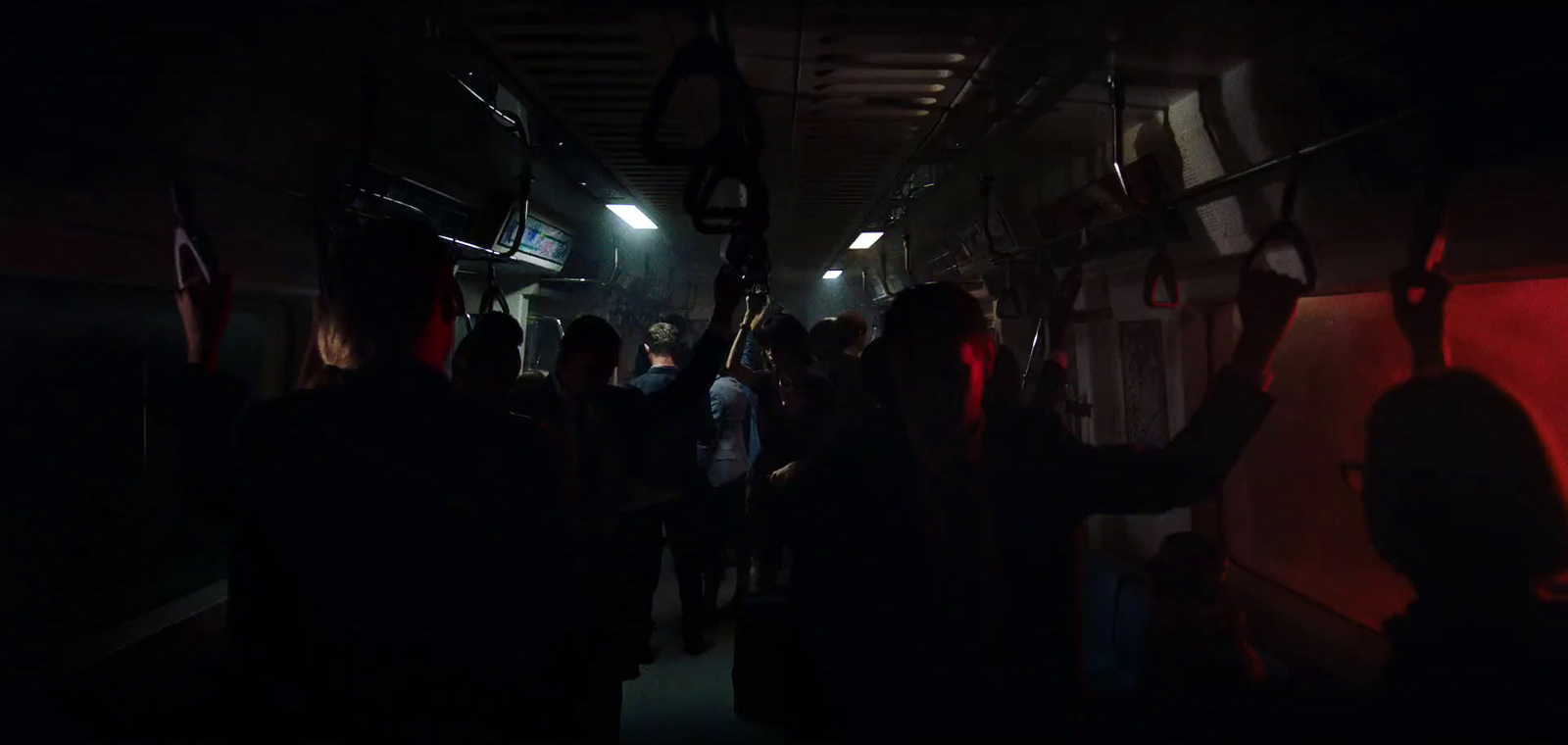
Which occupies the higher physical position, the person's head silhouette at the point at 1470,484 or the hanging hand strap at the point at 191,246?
the hanging hand strap at the point at 191,246

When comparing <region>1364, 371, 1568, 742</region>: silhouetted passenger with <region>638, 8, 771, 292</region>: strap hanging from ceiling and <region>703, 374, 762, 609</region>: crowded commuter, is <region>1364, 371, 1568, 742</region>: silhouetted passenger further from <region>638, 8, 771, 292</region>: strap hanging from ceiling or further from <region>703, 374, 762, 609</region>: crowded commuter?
<region>703, 374, 762, 609</region>: crowded commuter

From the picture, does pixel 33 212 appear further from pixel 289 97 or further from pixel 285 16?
pixel 285 16

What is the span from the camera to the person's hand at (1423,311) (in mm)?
1215

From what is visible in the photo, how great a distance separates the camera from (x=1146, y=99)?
2232mm

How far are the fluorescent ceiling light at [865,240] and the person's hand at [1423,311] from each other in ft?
12.8

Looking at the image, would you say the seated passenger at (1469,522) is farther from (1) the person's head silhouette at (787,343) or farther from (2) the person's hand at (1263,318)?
(1) the person's head silhouette at (787,343)

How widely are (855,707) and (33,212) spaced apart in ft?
7.48

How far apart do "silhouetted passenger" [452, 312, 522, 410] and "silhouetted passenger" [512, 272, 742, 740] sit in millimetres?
166

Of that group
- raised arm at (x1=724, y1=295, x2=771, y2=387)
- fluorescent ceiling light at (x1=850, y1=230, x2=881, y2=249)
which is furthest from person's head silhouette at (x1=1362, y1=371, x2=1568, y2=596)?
fluorescent ceiling light at (x1=850, y1=230, x2=881, y2=249)

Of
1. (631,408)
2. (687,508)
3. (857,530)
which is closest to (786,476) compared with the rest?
(857,530)

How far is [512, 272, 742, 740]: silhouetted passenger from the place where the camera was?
1.99 meters

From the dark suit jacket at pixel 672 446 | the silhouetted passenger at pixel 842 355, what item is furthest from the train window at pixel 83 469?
the silhouetted passenger at pixel 842 355

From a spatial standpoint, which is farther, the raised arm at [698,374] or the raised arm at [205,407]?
the raised arm at [698,374]

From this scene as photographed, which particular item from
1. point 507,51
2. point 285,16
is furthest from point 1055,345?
point 285,16
